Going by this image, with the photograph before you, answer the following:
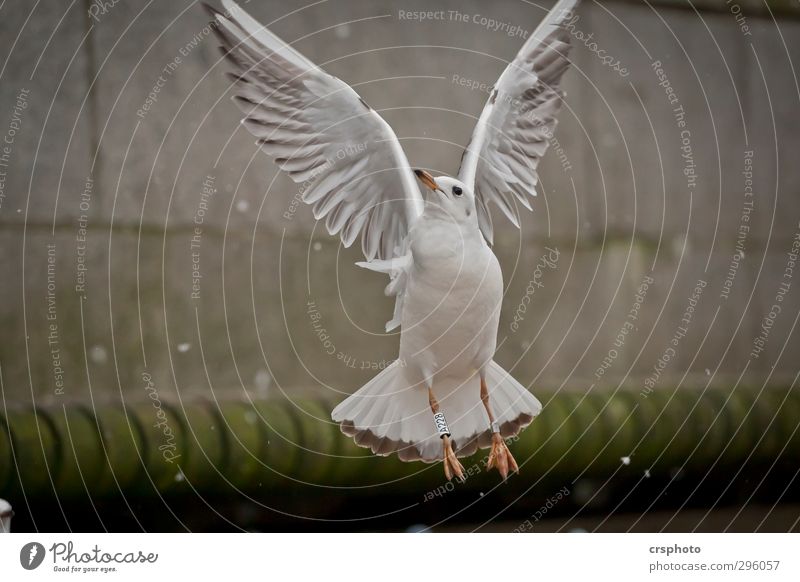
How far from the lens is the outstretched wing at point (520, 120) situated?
5.30ft

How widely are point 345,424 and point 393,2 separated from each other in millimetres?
903

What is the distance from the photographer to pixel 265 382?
2.06 m

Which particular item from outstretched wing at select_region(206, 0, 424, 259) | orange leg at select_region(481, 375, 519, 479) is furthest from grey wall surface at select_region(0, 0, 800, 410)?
orange leg at select_region(481, 375, 519, 479)

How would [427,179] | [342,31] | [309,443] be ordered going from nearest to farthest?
[427,179] → [309,443] → [342,31]

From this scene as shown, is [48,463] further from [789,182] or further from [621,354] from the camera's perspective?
[789,182]

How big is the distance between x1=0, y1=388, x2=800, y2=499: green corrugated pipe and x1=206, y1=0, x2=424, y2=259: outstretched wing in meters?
0.48

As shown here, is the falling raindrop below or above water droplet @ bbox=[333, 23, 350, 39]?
below

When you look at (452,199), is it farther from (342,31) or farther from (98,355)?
(98,355)

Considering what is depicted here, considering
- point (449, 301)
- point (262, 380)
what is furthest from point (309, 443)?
point (449, 301)

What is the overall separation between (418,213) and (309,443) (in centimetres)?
53

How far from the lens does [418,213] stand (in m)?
1.58

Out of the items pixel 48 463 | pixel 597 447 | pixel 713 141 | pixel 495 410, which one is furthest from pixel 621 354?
pixel 48 463

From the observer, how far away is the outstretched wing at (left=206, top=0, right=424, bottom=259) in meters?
1.56

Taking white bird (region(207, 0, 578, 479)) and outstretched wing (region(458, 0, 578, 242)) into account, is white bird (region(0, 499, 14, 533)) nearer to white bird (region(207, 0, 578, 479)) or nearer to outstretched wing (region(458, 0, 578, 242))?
white bird (region(207, 0, 578, 479))
